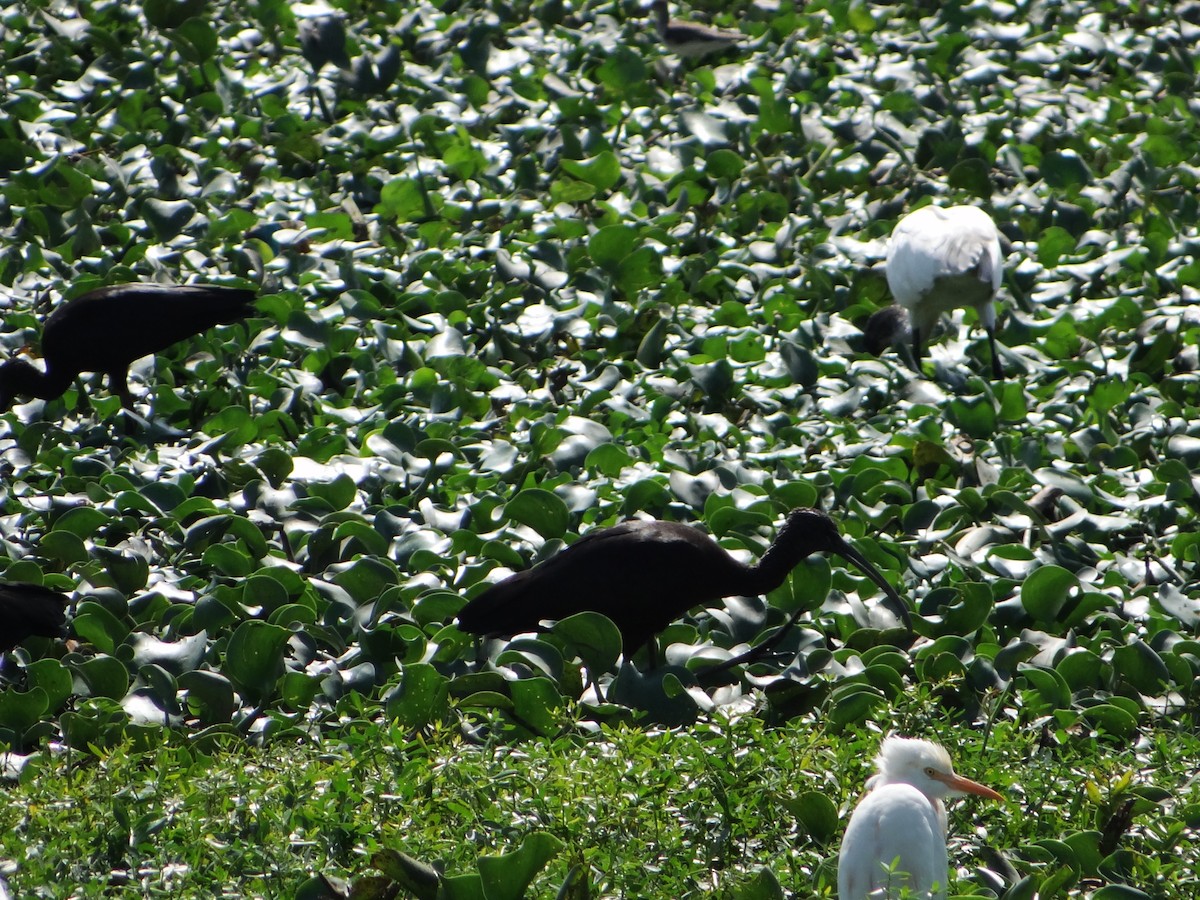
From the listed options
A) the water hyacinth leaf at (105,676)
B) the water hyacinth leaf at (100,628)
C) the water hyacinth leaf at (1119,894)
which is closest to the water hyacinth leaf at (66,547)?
the water hyacinth leaf at (100,628)

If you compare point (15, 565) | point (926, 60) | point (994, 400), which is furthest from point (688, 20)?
point (15, 565)

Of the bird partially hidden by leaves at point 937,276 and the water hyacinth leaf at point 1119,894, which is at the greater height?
the water hyacinth leaf at point 1119,894

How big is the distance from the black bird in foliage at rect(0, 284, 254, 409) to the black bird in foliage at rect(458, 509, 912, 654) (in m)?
2.30

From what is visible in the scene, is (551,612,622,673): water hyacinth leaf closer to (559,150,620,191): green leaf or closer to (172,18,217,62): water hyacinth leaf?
(559,150,620,191): green leaf

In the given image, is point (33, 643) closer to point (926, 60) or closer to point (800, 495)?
point (800, 495)

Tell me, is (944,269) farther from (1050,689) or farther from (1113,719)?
(1113,719)

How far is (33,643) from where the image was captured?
4969 millimetres

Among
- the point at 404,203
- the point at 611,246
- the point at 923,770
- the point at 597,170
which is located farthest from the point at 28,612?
the point at 597,170

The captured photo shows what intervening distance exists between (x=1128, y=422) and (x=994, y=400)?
1.70ft

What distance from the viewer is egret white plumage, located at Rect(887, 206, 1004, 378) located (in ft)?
23.3

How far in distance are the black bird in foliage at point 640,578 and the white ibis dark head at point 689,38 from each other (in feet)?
18.4

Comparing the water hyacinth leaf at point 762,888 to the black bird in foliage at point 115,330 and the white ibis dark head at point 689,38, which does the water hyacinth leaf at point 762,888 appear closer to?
the black bird in foliage at point 115,330

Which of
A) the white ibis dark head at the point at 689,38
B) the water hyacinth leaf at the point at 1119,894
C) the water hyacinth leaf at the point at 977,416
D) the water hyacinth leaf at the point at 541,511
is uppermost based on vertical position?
the water hyacinth leaf at the point at 1119,894

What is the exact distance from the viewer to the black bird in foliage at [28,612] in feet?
15.4
